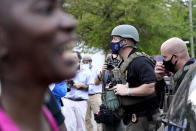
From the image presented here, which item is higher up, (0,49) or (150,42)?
(0,49)

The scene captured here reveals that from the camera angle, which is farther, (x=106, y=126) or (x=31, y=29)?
(x=106, y=126)

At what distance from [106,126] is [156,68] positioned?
1.93m

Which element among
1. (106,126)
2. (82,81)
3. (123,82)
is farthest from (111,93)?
(82,81)

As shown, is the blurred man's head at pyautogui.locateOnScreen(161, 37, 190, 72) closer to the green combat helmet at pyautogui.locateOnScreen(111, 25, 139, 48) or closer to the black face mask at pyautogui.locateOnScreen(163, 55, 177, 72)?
the black face mask at pyautogui.locateOnScreen(163, 55, 177, 72)

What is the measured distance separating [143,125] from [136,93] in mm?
440

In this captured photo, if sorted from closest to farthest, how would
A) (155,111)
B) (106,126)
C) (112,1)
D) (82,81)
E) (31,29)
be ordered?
(31,29) → (155,111) → (106,126) → (82,81) → (112,1)

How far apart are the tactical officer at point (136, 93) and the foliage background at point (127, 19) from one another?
14287 mm

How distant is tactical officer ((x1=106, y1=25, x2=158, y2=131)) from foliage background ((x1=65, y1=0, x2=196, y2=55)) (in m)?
14.3

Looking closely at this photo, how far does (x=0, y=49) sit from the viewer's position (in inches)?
58.5

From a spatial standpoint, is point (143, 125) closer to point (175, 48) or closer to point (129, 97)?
point (129, 97)

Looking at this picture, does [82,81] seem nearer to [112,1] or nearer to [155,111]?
[155,111]

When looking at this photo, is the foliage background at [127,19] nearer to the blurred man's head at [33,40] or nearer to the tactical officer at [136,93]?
the tactical officer at [136,93]

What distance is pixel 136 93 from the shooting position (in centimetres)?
552

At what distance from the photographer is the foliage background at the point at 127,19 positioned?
20562 millimetres
